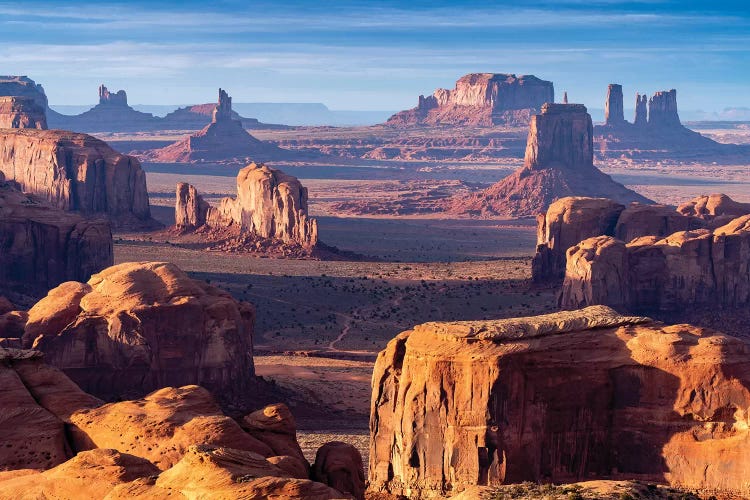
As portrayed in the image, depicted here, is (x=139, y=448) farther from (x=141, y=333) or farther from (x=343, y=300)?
(x=343, y=300)

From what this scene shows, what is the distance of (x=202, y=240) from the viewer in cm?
12862

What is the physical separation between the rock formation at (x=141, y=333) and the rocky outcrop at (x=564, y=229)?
44740 mm

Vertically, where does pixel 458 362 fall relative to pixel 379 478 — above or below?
above

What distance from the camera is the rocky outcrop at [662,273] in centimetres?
8844

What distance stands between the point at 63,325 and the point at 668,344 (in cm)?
2661

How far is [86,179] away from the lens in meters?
140

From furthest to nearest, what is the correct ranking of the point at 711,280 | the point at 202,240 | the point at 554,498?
1. the point at 202,240
2. the point at 711,280
3. the point at 554,498

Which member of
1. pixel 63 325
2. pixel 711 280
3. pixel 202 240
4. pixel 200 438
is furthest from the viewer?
pixel 202 240

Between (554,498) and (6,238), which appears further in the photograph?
(6,238)

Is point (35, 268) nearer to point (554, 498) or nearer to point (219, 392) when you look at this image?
point (219, 392)

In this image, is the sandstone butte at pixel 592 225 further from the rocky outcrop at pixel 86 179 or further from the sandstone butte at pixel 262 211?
the rocky outcrop at pixel 86 179

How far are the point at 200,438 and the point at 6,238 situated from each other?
59344 millimetres

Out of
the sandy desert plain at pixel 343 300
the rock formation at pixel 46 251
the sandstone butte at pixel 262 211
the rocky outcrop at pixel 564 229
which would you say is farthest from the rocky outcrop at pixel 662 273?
the sandstone butte at pixel 262 211

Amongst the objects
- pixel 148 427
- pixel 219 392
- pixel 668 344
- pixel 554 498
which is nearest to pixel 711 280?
pixel 219 392
